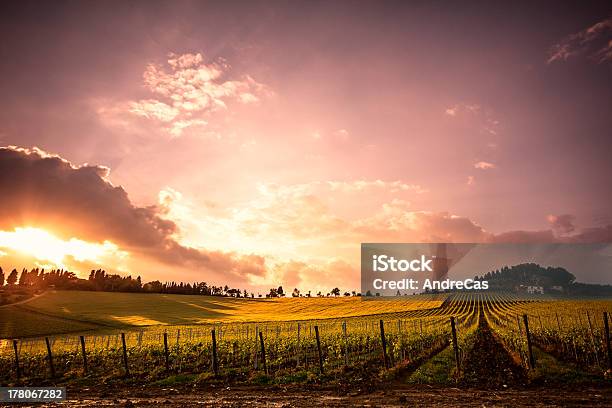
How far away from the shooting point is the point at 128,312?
94000 mm

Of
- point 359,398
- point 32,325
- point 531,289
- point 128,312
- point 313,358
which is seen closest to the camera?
point 359,398

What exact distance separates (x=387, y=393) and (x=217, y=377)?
33.3ft

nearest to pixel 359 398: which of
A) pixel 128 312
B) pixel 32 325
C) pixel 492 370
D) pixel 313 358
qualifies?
pixel 492 370

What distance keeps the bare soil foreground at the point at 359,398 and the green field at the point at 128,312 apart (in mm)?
62814

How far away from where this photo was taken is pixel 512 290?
144m

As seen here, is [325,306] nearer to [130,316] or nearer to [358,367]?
[130,316]

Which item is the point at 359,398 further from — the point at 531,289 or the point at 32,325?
the point at 531,289

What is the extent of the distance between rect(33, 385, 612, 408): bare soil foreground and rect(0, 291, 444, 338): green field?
62.8 meters

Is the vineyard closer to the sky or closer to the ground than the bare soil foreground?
closer to the ground

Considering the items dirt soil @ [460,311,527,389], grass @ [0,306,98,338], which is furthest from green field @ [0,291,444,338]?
dirt soil @ [460,311,527,389]

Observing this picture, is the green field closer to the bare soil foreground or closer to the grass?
the grass

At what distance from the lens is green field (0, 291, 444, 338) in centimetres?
7806

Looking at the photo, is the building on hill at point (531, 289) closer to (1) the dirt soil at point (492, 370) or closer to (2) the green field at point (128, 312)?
(2) the green field at point (128, 312)

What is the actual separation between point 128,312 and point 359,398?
91696mm
